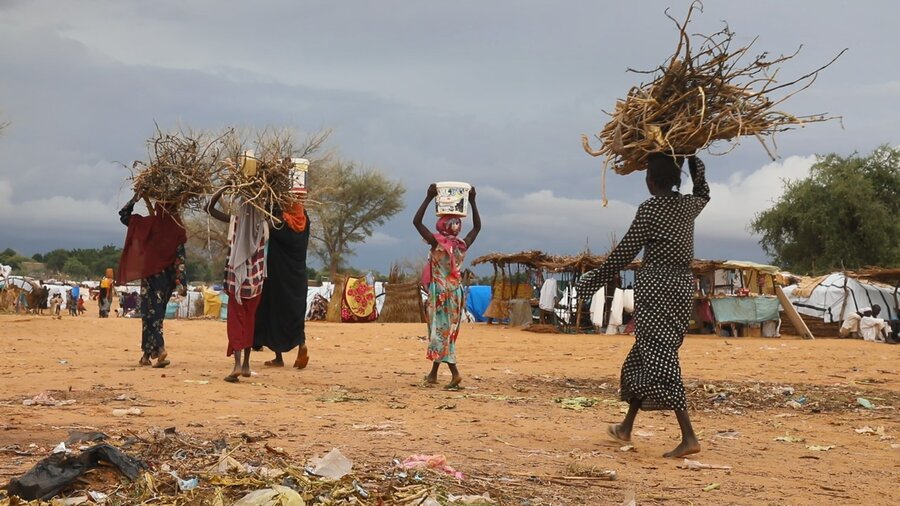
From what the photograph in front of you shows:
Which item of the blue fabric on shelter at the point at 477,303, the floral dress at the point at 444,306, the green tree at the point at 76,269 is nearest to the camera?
the floral dress at the point at 444,306

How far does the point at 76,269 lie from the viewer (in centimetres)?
7338

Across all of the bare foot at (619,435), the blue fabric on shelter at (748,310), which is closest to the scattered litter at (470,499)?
the bare foot at (619,435)

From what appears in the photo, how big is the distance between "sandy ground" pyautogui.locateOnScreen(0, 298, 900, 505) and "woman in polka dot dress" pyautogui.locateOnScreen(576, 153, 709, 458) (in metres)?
0.36

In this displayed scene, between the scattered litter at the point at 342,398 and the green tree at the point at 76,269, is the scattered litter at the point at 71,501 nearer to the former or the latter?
the scattered litter at the point at 342,398

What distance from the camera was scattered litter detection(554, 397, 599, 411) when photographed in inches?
320

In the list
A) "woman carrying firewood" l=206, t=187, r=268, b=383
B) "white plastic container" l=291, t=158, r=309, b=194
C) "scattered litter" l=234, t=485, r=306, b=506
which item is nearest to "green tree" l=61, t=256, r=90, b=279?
"white plastic container" l=291, t=158, r=309, b=194

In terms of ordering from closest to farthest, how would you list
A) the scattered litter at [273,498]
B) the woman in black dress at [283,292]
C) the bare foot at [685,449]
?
the scattered litter at [273,498] < the bare foot at [685,449] < the woman in black dress at [283,292]

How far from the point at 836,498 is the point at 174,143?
7.52 metres

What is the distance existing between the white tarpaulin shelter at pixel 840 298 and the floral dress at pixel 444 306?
16636mm

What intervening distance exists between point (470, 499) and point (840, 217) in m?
36.7

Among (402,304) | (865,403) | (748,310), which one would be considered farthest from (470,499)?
(402,304)

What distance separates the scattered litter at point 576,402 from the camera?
8.13 meters

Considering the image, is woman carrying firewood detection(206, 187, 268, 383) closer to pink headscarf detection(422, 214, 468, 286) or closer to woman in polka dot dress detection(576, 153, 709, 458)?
pink headscarf detection(422, 214, 468, 286)

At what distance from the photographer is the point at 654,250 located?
582 centimetres
